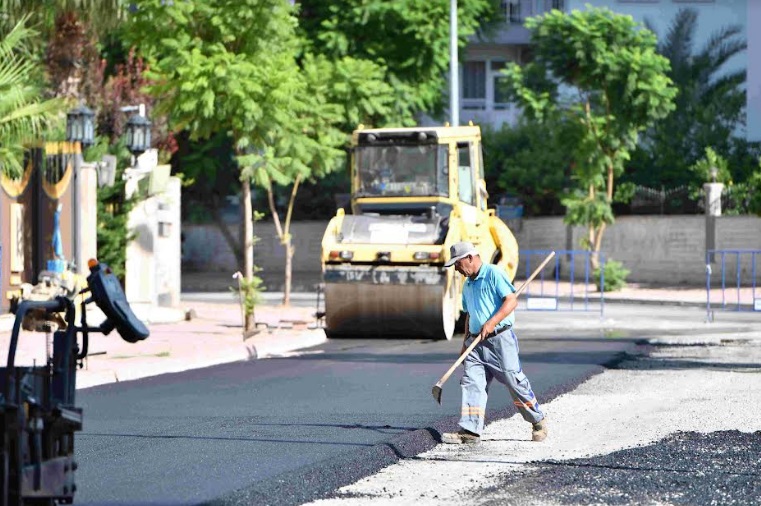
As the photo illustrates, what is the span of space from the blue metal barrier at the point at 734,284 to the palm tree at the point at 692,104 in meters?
9.48

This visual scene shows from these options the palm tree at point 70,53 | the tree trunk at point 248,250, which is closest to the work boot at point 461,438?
the tree trunk at point 248,250

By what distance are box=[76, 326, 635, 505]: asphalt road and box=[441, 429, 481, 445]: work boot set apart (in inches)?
5.3

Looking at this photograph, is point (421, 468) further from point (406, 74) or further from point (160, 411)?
point (406, 74)

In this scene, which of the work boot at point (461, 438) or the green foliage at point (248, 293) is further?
the green foliage at point (248, 293)

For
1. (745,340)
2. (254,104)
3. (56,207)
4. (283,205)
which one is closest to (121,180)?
(56,207)

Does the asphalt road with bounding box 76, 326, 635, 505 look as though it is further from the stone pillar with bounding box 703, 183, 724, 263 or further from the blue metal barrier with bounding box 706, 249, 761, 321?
the stone pillar with bounding box 703, 183, 724, 263

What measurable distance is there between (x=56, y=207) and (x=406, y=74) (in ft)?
67.2

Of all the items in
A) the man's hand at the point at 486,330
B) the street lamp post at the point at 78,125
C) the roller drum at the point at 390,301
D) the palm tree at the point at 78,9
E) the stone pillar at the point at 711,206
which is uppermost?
the palm tree at the point at 78,9

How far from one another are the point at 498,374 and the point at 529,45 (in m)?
47.2

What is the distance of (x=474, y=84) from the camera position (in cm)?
5934

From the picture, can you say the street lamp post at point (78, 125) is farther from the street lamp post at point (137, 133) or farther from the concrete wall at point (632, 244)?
the concrete wall at point (632, 244)

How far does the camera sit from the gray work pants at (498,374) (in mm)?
11047

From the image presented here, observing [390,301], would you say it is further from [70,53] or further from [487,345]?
[70,53]

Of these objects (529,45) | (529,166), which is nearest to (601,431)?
(529,166)
